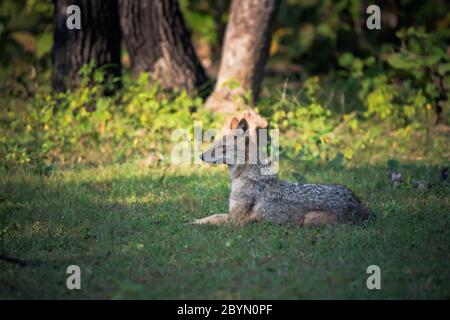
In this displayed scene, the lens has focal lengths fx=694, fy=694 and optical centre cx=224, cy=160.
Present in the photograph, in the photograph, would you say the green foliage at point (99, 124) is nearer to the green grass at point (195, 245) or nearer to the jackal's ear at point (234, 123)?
the green grass at point (195, 245)

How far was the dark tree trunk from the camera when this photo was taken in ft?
41.5

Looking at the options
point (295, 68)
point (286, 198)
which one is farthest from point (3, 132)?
point (295, 68)

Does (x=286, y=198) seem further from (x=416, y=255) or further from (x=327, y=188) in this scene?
(x=416, y=255)

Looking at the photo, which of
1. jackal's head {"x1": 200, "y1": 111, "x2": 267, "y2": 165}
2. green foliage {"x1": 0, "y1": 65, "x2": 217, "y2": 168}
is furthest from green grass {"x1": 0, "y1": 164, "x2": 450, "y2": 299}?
green foliage {"x1": 0, "y1": 65, "x2": 217, "y2": 168}

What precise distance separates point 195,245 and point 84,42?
673cm

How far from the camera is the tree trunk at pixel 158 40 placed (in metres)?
12.9

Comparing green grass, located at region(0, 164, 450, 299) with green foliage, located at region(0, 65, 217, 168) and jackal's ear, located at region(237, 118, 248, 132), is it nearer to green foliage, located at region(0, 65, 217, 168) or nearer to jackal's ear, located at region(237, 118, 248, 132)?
jackal's ear, located at region(237, 118, 248, 132)

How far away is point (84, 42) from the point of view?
1271 centimetres

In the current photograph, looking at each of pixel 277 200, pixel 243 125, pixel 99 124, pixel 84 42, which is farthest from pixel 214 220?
pixel 84 42

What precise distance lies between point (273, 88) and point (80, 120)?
400cm

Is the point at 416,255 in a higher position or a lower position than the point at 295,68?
lower

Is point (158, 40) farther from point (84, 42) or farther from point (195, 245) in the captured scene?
point (195, 245)
